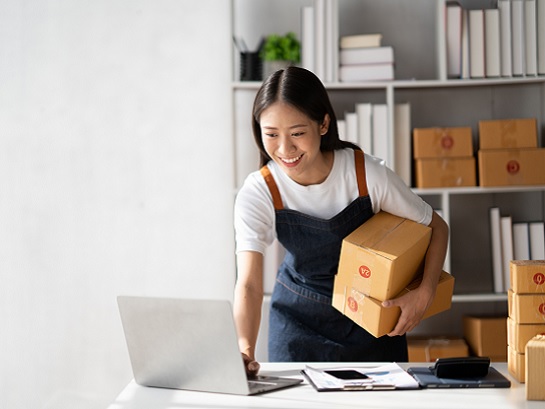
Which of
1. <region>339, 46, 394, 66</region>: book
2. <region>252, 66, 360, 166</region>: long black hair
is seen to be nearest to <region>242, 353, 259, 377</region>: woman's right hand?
<region>252, 66, 360, 166</region>: long black hair

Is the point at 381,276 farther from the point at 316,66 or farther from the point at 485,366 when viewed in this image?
the point at 316,66

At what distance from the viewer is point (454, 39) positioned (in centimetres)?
327

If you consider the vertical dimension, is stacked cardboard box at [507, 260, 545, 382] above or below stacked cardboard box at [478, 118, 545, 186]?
below

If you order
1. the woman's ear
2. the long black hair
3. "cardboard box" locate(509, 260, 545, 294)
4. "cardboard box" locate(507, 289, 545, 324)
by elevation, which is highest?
the long black hair

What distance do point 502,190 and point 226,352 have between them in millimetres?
1989

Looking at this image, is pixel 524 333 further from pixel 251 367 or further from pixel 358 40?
pixel 358 40

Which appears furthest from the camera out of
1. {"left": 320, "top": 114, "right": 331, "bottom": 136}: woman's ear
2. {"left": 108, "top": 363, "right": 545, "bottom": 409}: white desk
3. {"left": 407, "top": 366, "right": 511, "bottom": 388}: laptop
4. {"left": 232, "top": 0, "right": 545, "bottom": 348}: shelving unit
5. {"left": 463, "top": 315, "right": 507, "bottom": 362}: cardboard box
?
{"left": 232, "top": 0, "right": 545, "bottom": 348}: shelving unit

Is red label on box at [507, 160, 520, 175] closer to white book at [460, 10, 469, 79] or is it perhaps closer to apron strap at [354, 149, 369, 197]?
white book at [460, 10, 469, 79]

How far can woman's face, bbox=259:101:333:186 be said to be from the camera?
204cm

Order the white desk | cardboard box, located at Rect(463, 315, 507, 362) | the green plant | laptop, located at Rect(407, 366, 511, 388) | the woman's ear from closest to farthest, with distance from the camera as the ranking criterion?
the white desk
laptop, located at Rect(407, 366, 511, 388)
the woman's ear
cardboard box, located at Rect(463, 315, 507, 362)
the green plant

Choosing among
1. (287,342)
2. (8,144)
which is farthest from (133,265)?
(287,342)

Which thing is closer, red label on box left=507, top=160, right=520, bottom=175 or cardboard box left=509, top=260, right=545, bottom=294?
cardboard box left=509, top=260, right=545, bottom=294

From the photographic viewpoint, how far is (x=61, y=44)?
140 inches

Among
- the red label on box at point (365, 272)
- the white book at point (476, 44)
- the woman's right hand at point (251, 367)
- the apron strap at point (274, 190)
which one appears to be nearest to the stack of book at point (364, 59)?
the white book at point (476, 44)
